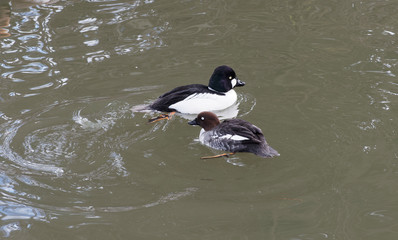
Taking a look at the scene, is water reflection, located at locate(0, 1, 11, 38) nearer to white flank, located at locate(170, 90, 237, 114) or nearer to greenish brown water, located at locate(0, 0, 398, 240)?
greenish brown water, located at locate(0, 0, 398, 240)

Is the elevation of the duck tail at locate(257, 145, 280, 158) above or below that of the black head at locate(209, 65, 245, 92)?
below

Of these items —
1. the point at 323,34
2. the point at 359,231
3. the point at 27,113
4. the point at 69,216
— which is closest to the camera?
the point at 359,231

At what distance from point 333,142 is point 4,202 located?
11.4 feet

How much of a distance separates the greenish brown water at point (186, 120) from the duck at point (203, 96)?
190mm

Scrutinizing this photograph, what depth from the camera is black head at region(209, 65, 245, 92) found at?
25.5ft

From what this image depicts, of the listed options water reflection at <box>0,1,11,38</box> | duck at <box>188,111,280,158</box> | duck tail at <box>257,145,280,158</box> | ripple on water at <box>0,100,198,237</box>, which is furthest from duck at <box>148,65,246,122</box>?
water reflection at <box>0,1,11,38</box>

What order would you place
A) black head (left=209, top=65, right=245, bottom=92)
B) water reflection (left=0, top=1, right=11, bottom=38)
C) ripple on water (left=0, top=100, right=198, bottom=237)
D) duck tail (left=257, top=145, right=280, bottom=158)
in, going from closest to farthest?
ripple on water (left=0, top=100, right=198, bottom=237) → duck tail (left=257, top=145, right=280, bottom=158) → black head (left=209, top=65, right=245, bottom=92) → water reflection (left=0, top=1, right=11, bottom=38)

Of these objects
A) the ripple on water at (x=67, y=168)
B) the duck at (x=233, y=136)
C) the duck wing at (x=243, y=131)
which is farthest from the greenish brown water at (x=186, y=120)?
the duck wing at (x=243, y=131)

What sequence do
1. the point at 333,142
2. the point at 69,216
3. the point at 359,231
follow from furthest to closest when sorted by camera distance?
1. the point at 333,142
2. the point at 69,216
3. the point at 359,231

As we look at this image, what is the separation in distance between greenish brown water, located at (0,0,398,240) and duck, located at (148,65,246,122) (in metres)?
0.19

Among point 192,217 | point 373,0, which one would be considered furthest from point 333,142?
point 373,0

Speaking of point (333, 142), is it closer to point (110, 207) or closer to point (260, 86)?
point (260, 86)

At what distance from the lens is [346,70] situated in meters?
8.27

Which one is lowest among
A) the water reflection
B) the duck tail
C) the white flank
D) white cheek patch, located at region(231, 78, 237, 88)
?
the white flank
